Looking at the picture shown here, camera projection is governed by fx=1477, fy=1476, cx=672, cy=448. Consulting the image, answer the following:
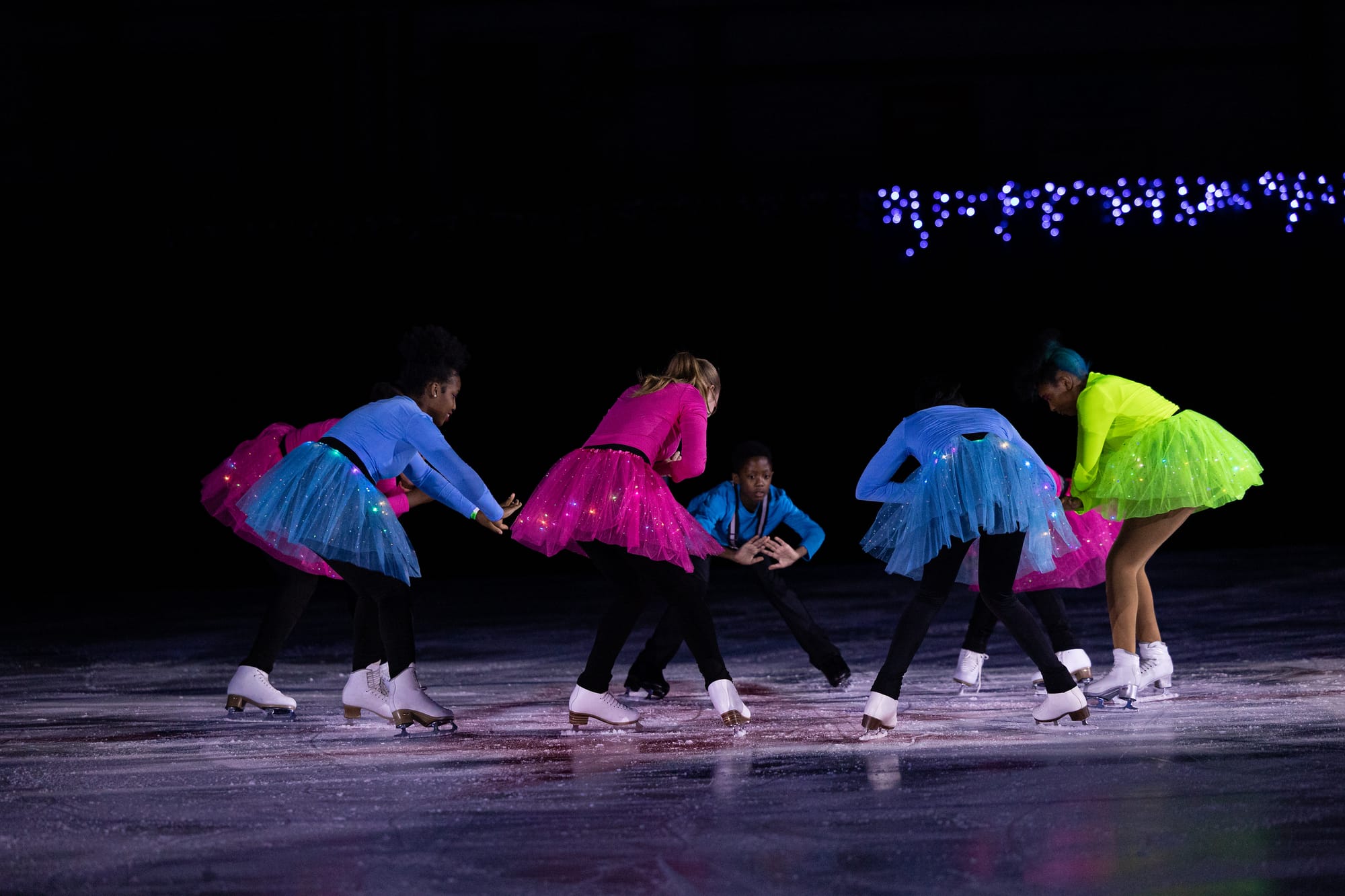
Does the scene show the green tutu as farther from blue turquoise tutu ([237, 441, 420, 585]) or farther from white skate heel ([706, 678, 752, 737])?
blue turquoise tutu ([237, 441, 420, 585])

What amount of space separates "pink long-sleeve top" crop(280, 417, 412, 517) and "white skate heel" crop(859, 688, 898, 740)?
1897 millimetres

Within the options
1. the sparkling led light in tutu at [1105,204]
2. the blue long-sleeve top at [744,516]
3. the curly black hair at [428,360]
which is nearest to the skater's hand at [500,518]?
the curly black hair at [428,360]

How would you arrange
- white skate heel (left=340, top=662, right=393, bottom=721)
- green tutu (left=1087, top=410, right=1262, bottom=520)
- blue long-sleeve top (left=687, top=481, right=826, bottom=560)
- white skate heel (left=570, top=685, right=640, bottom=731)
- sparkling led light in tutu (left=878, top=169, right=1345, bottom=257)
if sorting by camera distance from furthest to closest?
1. sparkling led light in tutu (left=878, top=169, right=1345, bottom=257)
2. blue long-sleeve top (left=687, top=481, right=826, bottom=560)
3. green tutu (left=1087, top=410, right=1262, bottom=520)
4. white skate heel (left=340, top=662, right=393, bottom=721)
5. white skate heel (left=570, top=685, right=640, bottom=731)

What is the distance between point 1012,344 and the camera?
36.9 ft

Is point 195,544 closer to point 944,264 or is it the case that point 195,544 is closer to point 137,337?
point 137,337

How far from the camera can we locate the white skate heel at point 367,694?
5.25m

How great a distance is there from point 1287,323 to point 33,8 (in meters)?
10.4

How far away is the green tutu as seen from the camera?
5496 mm

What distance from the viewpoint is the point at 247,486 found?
18.8ft

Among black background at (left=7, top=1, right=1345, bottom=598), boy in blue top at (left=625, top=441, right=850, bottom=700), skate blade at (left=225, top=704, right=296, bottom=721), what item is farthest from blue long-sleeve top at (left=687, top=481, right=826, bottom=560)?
black background at (left=7, top=1, right=1345, bottom=598)

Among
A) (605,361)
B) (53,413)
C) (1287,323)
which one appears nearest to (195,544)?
(53,413)

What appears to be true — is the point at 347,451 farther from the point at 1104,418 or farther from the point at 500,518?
the point at 1104,418

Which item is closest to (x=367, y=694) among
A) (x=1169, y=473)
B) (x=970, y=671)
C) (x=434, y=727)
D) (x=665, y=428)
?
(x=434, y=727)

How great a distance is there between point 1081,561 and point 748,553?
1.30 meters
